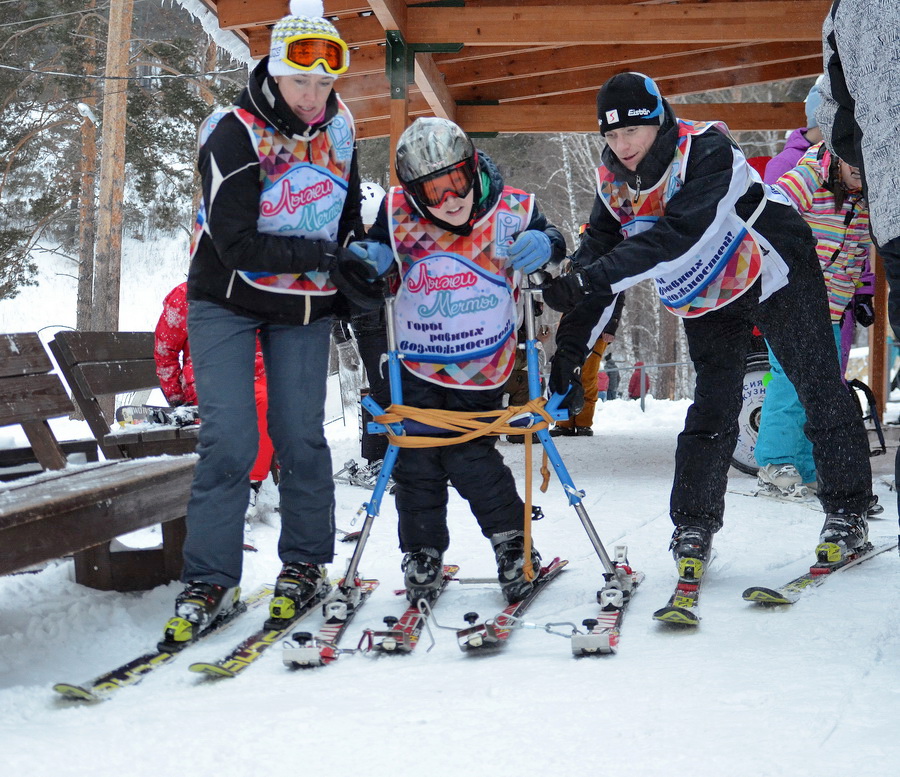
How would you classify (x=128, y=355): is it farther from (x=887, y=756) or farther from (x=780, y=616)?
(x=887, y=756)

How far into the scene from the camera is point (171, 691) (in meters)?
2.59

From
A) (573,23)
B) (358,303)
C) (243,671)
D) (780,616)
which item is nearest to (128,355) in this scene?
(358,303)

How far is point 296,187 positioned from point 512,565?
57.9 inches

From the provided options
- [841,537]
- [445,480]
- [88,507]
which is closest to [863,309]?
[841,537]

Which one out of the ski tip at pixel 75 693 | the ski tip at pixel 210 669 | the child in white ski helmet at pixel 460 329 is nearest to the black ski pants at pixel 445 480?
the child in white ski helmet at pixel 460 329

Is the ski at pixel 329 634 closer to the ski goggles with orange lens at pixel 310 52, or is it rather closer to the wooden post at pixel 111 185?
the ski goggles with orange lens at pixel 310 52

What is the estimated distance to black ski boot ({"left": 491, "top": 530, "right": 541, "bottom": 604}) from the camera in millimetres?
3383

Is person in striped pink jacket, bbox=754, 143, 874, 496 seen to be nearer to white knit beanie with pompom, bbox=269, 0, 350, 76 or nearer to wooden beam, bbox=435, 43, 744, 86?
white knit beanie with pompom, bbox=269, 0, 350, 76

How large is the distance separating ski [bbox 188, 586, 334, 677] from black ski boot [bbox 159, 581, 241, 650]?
6.0 inches

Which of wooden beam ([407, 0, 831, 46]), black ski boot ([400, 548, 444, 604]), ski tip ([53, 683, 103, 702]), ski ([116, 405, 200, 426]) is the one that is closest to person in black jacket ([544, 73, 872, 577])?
black ski boot ([400, 548, 444, 604])

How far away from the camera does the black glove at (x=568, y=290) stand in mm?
3154

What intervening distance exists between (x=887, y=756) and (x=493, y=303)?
6.34ft

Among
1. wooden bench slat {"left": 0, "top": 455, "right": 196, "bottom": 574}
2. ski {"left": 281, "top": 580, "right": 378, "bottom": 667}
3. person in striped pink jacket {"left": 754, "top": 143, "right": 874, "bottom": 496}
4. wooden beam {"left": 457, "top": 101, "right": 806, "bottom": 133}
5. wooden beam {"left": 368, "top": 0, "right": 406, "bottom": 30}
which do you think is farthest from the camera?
wooden beam {"left": 457, "top": 101, "right": 806, "bottom": 133}

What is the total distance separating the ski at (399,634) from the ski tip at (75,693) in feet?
2.56
